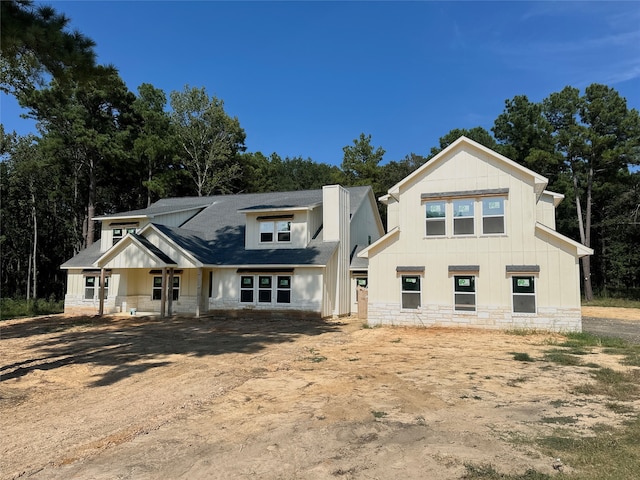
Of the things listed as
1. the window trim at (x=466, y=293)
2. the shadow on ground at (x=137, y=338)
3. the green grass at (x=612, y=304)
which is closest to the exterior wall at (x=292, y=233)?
the shadow on ground at (x=137, y=338)

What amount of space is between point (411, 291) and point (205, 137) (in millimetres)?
31137

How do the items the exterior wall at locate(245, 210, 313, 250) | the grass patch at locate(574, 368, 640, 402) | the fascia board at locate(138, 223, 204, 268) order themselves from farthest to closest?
the exterior wall at locate(245, 210, 313, 250) → the fascia board at locate(138, 223, 204, 268) → the grass patch at locate(574, 368, 640, 402)

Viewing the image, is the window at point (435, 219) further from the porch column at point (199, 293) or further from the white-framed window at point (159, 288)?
the white-framed window at point (159, 288)

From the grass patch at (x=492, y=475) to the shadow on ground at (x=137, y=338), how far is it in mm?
7116

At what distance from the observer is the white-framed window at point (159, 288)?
23125mm

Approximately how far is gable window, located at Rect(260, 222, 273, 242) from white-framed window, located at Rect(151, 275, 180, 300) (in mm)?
5141

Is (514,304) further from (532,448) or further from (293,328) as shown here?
(532,448)

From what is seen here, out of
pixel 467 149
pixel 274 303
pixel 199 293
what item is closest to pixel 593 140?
pixel 467 149

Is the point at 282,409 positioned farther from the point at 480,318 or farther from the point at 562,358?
the point at 480,318

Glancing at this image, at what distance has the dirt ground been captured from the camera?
4.60 meters

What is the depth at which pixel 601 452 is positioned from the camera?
4.70 meters

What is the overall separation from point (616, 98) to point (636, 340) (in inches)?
1148

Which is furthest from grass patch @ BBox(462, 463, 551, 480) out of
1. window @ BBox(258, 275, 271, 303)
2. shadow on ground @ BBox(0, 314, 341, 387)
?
window @ BBox(258, 275, 271, 303)

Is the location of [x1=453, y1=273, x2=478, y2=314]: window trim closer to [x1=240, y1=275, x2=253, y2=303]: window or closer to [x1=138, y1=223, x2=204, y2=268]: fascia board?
[x1=240, y1=275, x2=253, y2=303]: window
